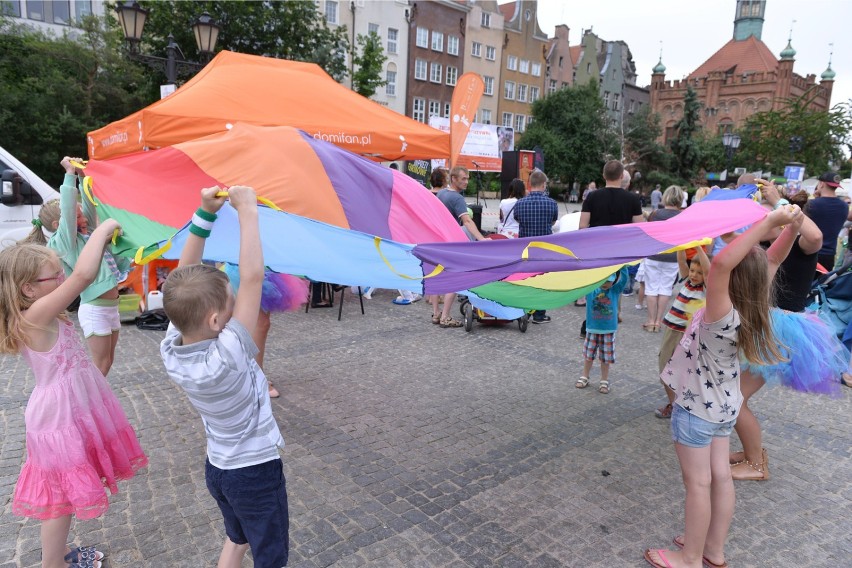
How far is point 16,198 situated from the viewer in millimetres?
6680

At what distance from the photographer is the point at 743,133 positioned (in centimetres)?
3825

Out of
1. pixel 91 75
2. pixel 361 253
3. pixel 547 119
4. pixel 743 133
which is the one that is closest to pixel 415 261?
pixel 361 253

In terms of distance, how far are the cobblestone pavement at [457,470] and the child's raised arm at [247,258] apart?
1496 millimetres

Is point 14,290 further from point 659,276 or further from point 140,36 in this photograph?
point 140,36

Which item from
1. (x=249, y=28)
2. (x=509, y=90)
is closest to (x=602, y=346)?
(x=249, y=28)

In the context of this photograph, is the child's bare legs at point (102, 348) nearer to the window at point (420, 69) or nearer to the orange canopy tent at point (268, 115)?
the orange canopy tent at point (268, 115)

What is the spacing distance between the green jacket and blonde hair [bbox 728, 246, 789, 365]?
11.2 ft

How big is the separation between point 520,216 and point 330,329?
2.86 m

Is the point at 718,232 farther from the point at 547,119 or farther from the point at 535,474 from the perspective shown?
the point at 547,119

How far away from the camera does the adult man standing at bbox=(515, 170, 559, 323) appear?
6695mm

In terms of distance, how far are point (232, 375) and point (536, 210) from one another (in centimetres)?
548

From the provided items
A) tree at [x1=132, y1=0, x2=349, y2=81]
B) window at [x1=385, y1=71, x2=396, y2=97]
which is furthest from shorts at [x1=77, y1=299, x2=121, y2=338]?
window at [x1=385, y1=71, x2=396, y2=97]

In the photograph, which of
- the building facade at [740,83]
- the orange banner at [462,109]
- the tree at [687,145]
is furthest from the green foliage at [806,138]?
the orange banner at [462,109]

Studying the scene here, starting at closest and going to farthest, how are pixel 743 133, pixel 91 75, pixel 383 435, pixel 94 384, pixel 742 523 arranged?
pixel 94 384, pixel 742 523, pixel 383 435, pixel 91 75, pixel 743 133
